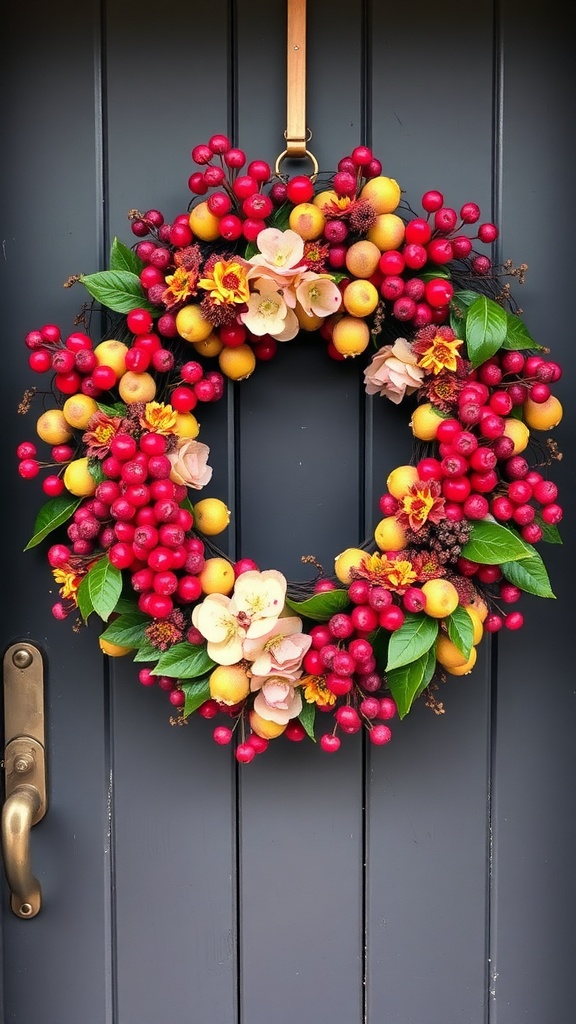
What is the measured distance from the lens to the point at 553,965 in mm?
926

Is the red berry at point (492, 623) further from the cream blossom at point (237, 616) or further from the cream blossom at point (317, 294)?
the cream blossom at point (317, 294)

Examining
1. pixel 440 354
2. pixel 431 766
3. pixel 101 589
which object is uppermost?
pixel 440 354

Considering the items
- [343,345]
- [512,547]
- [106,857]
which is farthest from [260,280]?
[106,857]

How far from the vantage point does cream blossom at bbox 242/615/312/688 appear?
771 millimetres

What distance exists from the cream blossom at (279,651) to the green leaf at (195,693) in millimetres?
58

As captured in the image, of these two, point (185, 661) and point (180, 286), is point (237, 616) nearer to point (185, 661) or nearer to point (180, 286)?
point (185, 661)

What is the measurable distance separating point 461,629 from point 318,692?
152mm

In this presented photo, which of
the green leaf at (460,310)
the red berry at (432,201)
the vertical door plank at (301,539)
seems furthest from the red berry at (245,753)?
the red berry at (432,201)

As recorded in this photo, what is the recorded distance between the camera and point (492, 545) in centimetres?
75

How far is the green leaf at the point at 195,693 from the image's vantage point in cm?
80

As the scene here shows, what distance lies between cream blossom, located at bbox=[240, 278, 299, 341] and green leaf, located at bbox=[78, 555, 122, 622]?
26 centimetres

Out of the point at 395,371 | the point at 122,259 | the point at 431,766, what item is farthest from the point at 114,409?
the point at 431,766

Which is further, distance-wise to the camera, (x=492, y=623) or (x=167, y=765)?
(x=167, y=765)

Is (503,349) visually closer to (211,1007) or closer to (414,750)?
(414,750)
